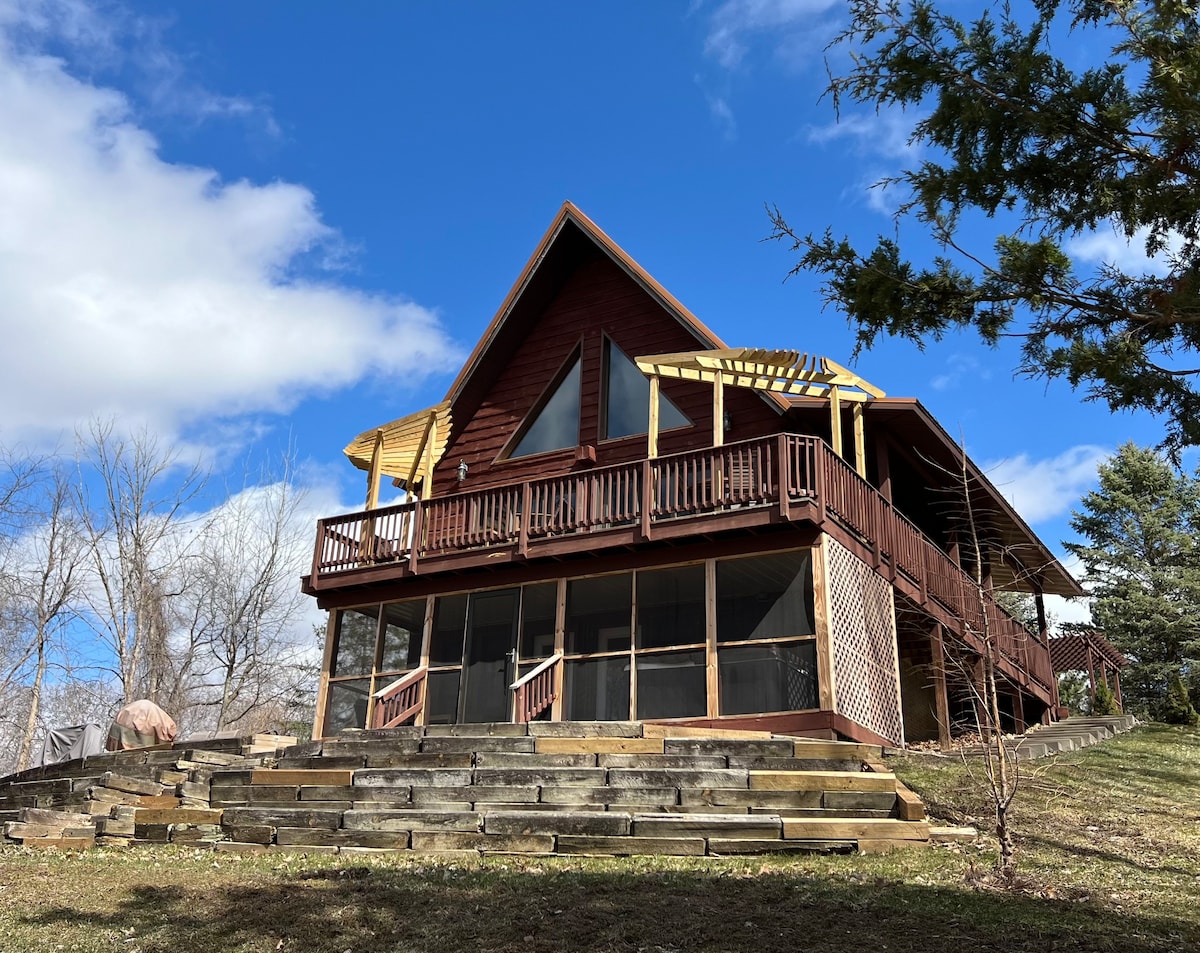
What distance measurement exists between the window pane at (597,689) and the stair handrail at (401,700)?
2.52m

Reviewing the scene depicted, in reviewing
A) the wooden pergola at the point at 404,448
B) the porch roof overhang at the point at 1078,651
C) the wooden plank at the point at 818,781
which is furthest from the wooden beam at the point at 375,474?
the porch roof overhang at the point at 1078,651

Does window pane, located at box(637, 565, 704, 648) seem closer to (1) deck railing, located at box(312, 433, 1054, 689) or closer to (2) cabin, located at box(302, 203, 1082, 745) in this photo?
(2) cabin, located at box(302, 203, 1082, 745)

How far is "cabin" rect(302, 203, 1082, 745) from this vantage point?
566 inches

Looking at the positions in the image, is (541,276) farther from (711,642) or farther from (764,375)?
(711,642)

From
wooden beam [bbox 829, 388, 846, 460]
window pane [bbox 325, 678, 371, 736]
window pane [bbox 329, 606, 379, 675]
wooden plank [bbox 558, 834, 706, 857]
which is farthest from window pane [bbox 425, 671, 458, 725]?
wooden plank [bbox 558, 834, 706, 857]

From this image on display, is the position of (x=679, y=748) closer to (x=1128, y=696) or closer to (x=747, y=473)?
(x=747, y=473)

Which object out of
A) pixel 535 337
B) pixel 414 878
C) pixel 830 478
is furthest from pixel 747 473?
pixel 414 878

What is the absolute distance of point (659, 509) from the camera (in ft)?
50.1

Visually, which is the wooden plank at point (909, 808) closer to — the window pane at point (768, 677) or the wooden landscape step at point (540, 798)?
the wooden landscape step at point (540, 798)

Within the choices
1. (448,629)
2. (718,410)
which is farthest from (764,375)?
(448,629)

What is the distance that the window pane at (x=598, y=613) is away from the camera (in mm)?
15664

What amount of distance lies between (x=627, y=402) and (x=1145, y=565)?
23.1 metres

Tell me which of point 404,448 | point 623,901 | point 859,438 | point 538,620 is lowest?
point 623,901

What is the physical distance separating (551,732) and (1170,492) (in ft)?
102
